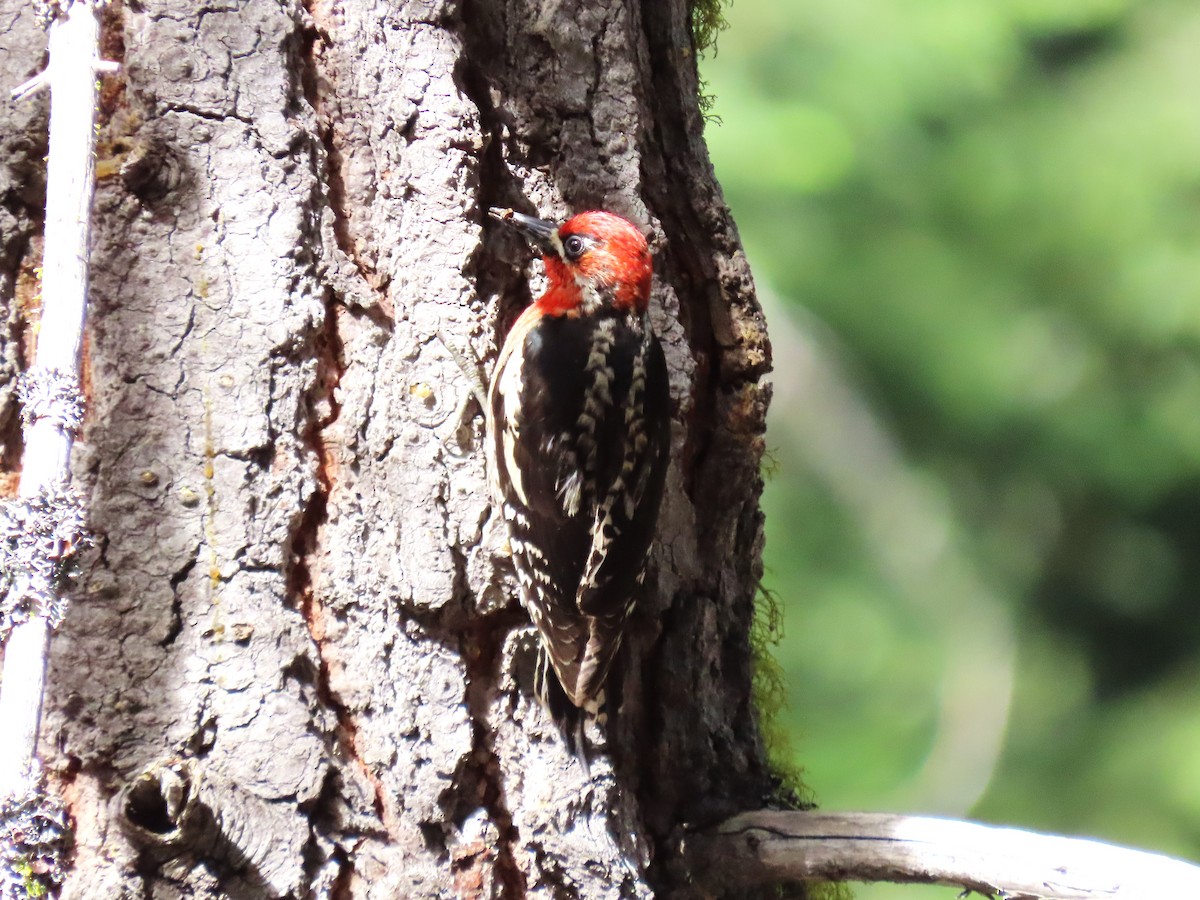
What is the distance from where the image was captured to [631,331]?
242 cm

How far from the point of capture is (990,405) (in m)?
4.81

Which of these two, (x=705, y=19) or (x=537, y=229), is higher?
(x=705, y=19)

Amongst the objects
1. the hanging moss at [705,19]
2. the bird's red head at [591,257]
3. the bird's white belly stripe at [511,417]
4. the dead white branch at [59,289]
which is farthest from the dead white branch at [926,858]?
the hanging moss at [705,19]

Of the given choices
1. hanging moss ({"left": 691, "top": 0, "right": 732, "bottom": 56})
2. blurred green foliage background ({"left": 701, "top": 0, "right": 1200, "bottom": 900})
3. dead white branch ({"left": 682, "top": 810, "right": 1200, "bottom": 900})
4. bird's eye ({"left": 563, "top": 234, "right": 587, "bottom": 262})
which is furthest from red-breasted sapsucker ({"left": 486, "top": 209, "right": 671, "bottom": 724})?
blurred green foliage background ({"left": 701, "top": 0, "right": 1200, "bottom": 900})

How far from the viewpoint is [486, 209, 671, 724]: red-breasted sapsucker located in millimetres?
2031

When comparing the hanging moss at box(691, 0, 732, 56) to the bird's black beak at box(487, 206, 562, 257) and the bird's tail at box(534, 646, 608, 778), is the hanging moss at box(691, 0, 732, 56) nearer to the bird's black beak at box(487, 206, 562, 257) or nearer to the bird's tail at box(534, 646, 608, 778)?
the bird's black beak at box(487, 206, 562, 257)

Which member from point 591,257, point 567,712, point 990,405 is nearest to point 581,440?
point 591,257

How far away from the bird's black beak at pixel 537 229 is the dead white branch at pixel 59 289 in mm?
740

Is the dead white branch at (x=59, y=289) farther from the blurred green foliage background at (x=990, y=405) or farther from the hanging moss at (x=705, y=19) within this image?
the blurred green foliage background at (x=990, y=405)

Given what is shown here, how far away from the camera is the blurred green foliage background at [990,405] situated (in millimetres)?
4484

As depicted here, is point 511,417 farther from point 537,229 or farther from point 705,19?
point 705,19

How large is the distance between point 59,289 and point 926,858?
146 centimetres

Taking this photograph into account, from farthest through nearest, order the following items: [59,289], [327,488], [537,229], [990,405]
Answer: [990,405] → [537,229] → [327,488] → [59,289]

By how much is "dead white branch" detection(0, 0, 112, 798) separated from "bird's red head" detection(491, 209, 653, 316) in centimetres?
73
